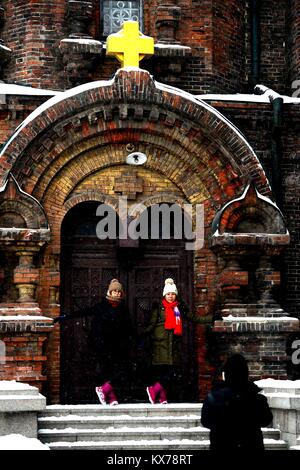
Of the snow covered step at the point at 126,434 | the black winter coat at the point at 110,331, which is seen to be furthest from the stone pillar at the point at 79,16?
the snow covered step at the point at 126,434

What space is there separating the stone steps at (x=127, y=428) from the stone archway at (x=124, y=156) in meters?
2.01

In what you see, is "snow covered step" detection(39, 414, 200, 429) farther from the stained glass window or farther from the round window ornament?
the stained glass window

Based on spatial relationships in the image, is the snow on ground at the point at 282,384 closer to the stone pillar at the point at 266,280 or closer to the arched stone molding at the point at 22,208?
the stone pillar at the point at 266,280

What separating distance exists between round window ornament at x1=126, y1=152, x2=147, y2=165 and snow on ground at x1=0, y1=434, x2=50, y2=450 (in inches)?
203

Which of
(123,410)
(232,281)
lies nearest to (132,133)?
(232,281)

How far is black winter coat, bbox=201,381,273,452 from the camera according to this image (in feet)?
26.6

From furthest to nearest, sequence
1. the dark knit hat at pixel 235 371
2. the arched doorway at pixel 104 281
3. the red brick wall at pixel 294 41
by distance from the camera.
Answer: the red brick wall at pixel 294 41
the arched doorway at pixel 104 281
the dark knit hat at pixel 235 371

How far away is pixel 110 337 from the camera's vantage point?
12.8 m

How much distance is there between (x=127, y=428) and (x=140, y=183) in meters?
4.14

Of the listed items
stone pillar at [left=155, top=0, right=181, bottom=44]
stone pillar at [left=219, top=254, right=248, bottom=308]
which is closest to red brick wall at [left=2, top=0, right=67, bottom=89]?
stone pillar at [left=155, top=0, right=181, bottom=44]

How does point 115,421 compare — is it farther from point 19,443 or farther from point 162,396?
point 19,443

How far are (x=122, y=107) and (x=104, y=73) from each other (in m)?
1.19

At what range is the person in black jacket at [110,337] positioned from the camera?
12.8m

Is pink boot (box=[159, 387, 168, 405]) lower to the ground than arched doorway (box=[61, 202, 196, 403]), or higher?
lower
